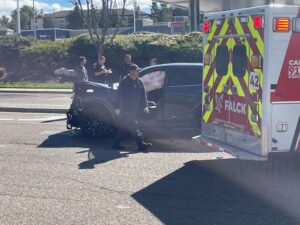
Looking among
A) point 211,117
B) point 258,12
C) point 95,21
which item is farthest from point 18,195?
point 95,21

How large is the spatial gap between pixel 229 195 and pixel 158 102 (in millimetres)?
4652

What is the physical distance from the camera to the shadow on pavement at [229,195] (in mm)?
7273

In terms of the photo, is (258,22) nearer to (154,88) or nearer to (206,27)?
(206,27)

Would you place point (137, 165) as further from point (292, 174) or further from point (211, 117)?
point (292, 174)

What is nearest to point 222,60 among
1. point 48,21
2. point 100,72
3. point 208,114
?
point 208,114

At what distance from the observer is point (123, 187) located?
8.79 m

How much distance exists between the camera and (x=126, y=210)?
7.59 m

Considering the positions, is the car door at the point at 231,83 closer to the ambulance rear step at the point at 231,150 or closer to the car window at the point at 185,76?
the ambulance rear step at the point at 231,150

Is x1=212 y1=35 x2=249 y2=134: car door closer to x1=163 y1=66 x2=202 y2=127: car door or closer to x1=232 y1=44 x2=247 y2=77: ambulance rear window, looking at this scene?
x1=232 y1=44 x2=247 y2=77: ambulance rear window

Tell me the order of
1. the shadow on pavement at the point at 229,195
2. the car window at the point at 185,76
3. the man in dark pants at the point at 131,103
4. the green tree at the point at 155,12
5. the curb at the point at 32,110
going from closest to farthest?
the shadow on pavement at the point at 229,195
the man in dark pants at the point at 131,103
the car window at the point at 185,76
the curb at the point at 32,110
the green tree at the point at 155,12

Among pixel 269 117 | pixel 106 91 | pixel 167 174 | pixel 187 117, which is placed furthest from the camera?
pixel 106 91

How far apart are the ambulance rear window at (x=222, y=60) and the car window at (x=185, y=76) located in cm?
330

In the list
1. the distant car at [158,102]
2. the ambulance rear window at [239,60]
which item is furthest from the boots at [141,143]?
the ambulance rear window at [239,60]

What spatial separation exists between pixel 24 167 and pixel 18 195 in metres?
1.97
